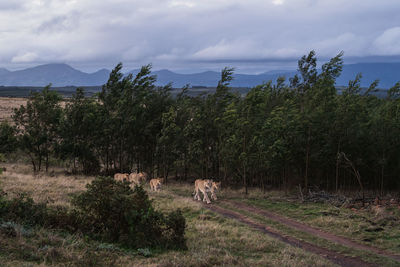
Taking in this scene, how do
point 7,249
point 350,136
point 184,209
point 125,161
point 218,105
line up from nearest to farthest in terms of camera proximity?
point 7,249 < point 184,209 < point 350,136 < point 218,105 < point 125,161

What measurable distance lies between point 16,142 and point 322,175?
27797 millimetres

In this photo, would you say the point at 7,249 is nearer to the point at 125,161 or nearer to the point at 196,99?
the point at 196,99

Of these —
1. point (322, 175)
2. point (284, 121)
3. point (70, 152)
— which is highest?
point (284, 121)

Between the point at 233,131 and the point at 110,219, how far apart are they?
18434 mm

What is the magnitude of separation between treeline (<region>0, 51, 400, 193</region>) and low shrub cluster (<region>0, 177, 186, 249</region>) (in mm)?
16484

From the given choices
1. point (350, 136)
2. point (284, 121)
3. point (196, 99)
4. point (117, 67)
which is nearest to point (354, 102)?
point (350, 136)

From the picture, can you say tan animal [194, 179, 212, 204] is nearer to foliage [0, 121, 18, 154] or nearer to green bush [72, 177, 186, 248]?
green bush [72, 177, 186, 248]

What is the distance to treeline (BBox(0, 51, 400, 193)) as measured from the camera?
90.8ft

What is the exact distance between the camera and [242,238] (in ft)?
46.1

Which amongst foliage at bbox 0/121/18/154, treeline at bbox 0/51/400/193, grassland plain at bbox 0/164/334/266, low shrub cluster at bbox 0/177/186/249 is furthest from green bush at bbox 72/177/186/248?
foliage at bbox 0/121/18/154

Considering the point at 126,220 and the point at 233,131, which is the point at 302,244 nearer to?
the point at 126,220

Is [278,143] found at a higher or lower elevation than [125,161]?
higher

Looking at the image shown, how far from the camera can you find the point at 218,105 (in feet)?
105

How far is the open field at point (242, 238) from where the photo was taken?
936cm
